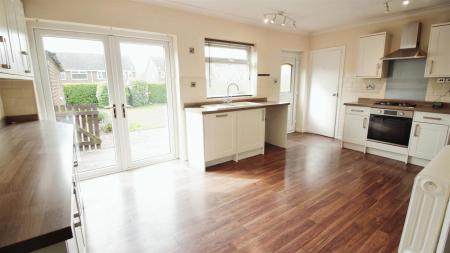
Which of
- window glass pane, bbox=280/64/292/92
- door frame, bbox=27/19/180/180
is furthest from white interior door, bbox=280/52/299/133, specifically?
door frame, bbox=27/19/180/180

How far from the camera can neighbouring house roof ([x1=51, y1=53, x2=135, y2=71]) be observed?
110 inches

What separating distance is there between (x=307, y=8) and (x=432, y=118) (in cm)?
252

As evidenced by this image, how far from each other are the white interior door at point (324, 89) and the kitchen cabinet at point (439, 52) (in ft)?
5.14

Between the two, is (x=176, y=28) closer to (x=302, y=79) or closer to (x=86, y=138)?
(x=86, y=138)

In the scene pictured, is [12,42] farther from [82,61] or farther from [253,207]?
[253,207]

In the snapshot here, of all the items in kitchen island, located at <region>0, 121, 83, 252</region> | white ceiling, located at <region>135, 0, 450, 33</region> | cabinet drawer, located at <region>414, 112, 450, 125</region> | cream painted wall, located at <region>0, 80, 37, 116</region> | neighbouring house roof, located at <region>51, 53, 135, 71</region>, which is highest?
white ceiling, located at <region>135, 0, 450, 33</region>

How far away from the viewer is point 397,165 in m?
3.52

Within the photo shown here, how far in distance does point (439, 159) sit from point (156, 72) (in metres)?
3.50

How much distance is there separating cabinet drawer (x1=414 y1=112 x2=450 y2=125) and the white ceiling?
1.66 metres

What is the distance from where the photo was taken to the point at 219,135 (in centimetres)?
342

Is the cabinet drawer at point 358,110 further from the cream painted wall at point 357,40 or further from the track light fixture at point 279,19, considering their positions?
the track light fixture at point 279,19

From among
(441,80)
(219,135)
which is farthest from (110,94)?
(441,80)

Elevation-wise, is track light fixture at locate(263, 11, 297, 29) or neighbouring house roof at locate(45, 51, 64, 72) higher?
track light fixture at locate(263, 11, 297, 29)

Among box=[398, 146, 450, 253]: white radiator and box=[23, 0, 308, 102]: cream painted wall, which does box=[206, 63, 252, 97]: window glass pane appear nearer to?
box=[23, 0, 308, 102]: cream painted wall
